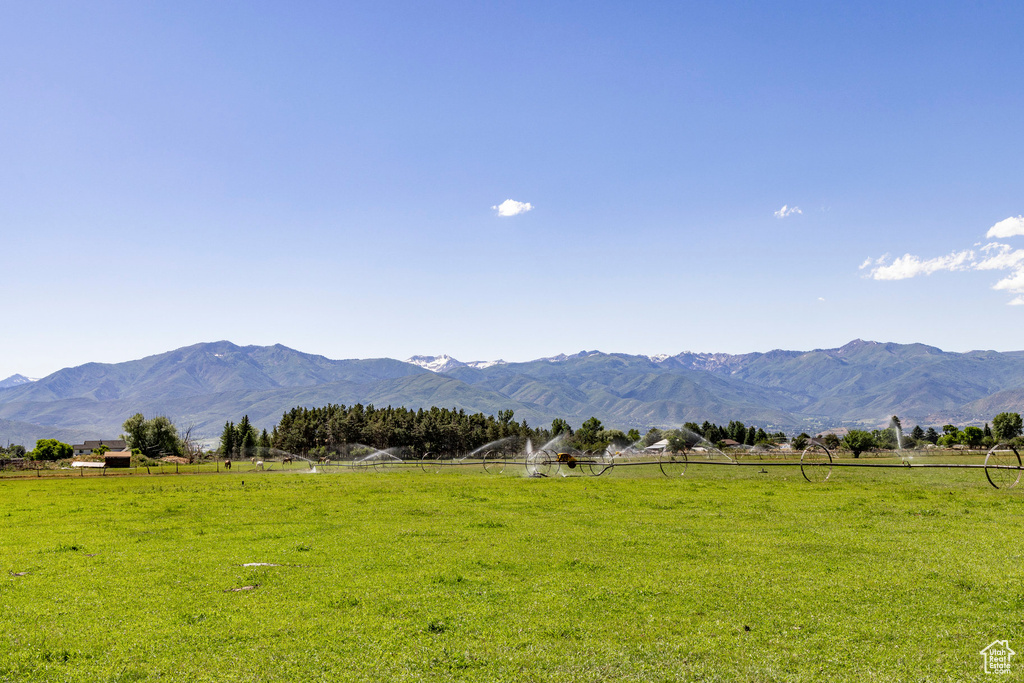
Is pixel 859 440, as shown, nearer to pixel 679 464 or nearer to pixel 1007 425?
pixel 1007 425

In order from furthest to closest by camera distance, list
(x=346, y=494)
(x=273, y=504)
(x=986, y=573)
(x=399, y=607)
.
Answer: (x=346, y=494), (x=273, y=504), (x=986, y=573), (x=399, y=607)

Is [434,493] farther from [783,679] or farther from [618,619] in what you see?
[783,679]

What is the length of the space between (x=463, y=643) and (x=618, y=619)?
374cm

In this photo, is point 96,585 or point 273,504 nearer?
point 96,585

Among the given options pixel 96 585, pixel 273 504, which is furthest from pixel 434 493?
pixel 96 585

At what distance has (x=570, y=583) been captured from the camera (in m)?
16.9

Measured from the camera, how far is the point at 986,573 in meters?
16.9

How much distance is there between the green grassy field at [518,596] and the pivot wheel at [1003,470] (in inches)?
120

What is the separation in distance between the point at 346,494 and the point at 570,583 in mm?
28759

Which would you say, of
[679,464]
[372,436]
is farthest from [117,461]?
[679,464]

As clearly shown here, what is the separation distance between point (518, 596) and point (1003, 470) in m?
47.6

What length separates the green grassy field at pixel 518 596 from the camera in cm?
1166

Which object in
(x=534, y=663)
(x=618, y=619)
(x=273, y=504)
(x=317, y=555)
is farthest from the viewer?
(x=273, y=504)

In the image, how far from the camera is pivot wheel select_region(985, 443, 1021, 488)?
9.91 m
